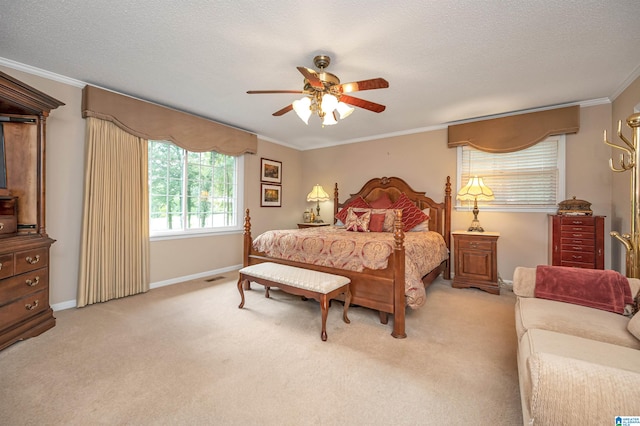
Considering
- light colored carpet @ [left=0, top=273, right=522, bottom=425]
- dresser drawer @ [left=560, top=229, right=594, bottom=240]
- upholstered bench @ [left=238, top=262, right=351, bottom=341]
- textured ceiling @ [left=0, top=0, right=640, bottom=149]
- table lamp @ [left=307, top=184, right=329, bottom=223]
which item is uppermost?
textured ceiling @ [left=0, top=0, right=640, bottom=149]

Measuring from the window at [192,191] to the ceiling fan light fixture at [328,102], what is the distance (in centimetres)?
284

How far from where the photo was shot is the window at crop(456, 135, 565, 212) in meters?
3.65

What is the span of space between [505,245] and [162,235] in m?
5.08

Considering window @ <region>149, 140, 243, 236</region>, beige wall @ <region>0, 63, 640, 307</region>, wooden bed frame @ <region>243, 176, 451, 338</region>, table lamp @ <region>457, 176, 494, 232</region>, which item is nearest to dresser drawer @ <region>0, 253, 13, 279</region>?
beige wall @ <region>0, 63, 640, 307</region>

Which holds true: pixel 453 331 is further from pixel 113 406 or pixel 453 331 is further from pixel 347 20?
pixel 347 20

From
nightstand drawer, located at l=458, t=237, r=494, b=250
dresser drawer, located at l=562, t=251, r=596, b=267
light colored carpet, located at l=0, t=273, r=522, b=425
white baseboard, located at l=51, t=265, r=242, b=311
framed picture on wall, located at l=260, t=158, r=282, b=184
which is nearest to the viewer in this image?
light colored carpet, located at l=0, t=273, r=522, b=425

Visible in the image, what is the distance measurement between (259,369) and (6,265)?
224 cm

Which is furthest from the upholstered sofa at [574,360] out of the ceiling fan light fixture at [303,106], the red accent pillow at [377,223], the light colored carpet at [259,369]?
the ceiling fan light fixture at [303,106]

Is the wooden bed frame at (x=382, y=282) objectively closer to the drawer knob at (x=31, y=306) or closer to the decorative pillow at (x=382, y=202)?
the decorative pillow at (x=382, y=202)

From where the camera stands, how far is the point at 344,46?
2260 mm

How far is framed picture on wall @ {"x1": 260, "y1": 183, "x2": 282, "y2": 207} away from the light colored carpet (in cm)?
272

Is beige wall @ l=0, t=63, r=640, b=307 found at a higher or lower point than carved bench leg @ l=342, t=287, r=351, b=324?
higher

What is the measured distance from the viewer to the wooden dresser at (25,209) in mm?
2209

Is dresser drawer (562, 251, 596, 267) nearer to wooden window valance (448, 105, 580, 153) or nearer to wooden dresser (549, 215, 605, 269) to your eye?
wooden dresser (549, 215, 605, 269)
